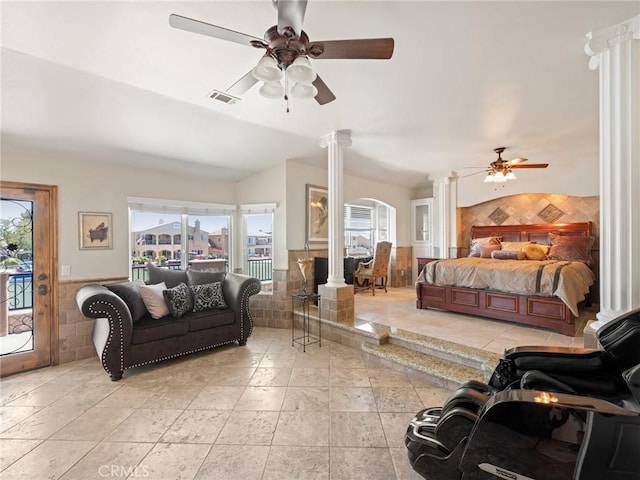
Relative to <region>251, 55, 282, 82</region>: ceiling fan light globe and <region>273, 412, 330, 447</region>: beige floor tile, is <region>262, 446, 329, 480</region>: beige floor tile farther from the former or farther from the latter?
<region>251, 55, 282, 82</region>: ceiling fan light globe

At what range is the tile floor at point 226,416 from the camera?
5.98 feet

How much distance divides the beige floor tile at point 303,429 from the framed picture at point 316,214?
2.88m

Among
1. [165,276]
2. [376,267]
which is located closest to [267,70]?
[165,276]

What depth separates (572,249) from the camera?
473cm

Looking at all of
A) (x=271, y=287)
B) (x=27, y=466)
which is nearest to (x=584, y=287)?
(x=271, y=287)

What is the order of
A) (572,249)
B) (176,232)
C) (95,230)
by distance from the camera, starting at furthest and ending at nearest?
(572,249), (176,232), (95,230)

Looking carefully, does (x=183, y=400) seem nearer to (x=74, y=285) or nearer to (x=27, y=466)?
(x=27, y=466)

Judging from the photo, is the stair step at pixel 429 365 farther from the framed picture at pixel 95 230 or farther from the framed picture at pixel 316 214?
the framed picture at pixel 95 230

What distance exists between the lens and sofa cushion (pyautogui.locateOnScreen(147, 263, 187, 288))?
3873 mm

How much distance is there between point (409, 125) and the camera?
3711 millimetres

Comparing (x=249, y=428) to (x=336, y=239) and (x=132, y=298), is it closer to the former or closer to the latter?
(x=132, y=298)

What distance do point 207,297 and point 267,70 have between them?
293 centimetres

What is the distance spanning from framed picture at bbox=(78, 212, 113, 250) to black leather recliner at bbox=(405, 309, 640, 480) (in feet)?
13.3

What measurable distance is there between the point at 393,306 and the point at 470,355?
2.16 meters
